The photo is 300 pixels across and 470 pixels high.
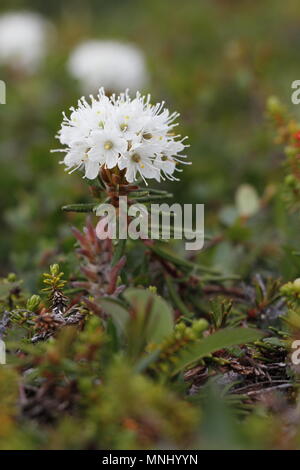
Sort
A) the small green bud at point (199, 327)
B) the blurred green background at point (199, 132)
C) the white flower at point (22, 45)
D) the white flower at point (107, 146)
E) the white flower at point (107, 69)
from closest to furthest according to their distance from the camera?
the small green bud at point (199, 327) → the white flower at point (107, 146) → the blurred green background at point (199, 132) → the white flower at point (107, 69) → the white flower at point (22, 45)

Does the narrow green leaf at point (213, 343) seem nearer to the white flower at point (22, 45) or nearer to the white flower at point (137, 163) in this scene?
the white flower at point (137, 163)

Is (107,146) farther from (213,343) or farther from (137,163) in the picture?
(213,343)

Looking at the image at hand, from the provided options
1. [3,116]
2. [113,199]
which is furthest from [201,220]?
[3,116]

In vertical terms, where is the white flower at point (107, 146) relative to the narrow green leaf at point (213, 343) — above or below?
above

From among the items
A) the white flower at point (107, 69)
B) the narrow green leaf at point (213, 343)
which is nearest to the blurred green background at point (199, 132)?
the white flower at point (107, 69)

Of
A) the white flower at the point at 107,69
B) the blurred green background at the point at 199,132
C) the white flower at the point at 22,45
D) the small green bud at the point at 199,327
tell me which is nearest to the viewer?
the small green bud at the point at 199,327

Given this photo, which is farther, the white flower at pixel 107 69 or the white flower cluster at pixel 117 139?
the white flower at pixel 107 69
